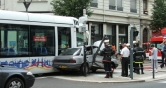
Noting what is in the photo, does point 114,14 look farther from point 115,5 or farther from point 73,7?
point 73,7

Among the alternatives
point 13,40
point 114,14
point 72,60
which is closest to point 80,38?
point 72,60

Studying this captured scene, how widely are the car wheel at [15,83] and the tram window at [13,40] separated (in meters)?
4.17

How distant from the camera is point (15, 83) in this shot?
1005 cm

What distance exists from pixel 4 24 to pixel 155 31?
2761 centimetres

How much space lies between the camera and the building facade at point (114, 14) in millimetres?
30203

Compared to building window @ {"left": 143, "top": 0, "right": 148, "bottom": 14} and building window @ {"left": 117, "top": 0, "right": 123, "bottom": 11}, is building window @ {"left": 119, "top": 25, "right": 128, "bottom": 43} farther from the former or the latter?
building window @ {"left": 143, "top": 0, "right": 148, "bottom": 14}

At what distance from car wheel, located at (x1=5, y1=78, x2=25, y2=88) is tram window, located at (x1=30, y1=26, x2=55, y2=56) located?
527 centimetres

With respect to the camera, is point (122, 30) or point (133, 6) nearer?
point (122, 30)

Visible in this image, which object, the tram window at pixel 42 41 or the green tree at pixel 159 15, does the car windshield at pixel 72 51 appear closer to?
the tram window at pixel 42 41

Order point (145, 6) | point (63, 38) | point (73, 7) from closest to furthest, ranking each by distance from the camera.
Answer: point (63, 38) → point (73, 7) → point (145, 6)

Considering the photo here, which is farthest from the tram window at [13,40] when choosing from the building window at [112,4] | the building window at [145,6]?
the building window at [145,6]

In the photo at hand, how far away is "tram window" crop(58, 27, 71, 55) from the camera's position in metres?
17.0

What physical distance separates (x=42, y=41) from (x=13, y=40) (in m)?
1.86

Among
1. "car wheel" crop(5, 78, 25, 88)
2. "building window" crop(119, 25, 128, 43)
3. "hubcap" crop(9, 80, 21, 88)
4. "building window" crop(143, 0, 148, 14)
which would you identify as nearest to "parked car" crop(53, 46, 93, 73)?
"car wheel" crop(5, 78, 25, 88)
